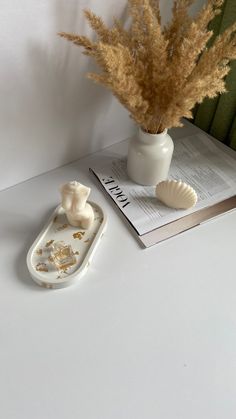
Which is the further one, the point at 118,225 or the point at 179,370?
the point at 118,225

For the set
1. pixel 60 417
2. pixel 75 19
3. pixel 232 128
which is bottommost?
pixel 60 417

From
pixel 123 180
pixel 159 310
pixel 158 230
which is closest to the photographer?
pixel 159 310

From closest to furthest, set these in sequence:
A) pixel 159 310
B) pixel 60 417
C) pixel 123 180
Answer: pixel 60 417, pixel 159 310, pixel 123 180

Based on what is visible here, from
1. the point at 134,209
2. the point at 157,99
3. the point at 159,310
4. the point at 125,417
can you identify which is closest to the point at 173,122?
the point at 157,99

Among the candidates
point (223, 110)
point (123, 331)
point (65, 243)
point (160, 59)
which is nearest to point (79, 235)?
point (65, 243)

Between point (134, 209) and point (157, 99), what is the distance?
23cm

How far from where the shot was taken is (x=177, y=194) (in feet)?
2.50

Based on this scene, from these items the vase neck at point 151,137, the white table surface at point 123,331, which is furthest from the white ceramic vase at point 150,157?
the white table surface at point 123,331

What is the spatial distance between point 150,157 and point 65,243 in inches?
10.3

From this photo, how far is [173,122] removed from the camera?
709 millimetres

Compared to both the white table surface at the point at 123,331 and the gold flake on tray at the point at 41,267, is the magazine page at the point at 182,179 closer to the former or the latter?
the white table surface at the point at 123,331

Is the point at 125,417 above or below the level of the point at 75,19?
below

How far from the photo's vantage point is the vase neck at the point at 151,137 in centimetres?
76

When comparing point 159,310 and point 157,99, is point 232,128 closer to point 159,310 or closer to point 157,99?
point 157,99
